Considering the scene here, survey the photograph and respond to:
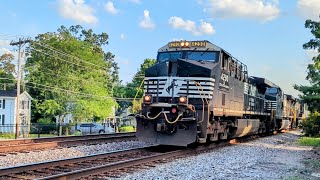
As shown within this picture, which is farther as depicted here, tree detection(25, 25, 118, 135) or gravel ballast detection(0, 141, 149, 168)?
tree detection(25, 25, 118, 135)

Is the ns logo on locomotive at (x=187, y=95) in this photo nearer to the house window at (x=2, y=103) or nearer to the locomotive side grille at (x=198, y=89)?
the locomotive side grille at (x=198, y=89)

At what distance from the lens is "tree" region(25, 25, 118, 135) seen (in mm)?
54719

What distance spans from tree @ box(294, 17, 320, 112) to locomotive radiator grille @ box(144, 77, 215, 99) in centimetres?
963

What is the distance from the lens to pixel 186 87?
14500 millimetres

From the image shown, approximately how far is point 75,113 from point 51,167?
4503 cm

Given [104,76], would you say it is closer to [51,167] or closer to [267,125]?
[267,125]

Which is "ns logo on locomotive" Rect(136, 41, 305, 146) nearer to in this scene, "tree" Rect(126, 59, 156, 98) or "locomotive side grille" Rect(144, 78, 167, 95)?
"locomotive side grille" Rect(144, 78, 167, 95)

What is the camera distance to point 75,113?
5428 centimetres

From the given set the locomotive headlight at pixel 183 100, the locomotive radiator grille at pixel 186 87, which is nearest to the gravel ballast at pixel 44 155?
the locomotive radiator grille at pixel 186 87

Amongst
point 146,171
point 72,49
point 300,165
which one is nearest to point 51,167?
point 146,171

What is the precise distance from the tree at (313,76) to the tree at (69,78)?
3515 centimetres

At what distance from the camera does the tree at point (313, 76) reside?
2188 centimetres

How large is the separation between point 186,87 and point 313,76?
11.0 metres

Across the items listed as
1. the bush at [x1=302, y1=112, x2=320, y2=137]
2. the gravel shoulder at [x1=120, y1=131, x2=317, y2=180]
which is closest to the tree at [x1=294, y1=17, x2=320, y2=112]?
the bush at [x1=302, y1=112, x2=320, y2=137]
